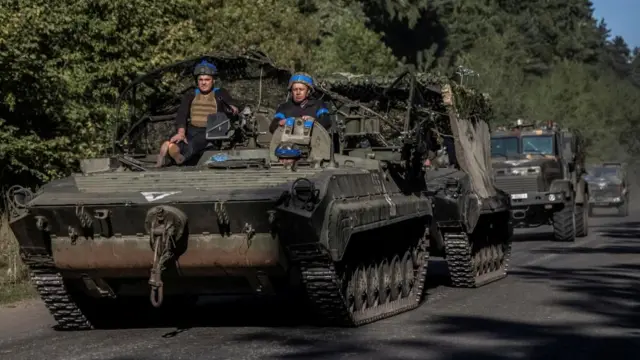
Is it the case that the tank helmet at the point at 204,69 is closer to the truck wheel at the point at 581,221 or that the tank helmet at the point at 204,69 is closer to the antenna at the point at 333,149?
the antenna at the point at 333,149

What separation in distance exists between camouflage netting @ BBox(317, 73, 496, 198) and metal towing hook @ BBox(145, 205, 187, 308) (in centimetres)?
315

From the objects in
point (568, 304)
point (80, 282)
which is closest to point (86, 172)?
point (80, 282)

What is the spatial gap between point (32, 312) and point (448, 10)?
227ft

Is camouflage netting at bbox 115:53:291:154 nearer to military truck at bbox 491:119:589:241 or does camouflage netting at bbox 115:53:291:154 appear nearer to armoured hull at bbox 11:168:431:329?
armoured hull at bbox 11:168:431:329

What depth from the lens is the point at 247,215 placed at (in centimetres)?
1095

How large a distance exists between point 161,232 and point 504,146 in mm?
18073

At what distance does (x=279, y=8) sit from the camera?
30906mm

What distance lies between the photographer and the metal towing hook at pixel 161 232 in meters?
10.9

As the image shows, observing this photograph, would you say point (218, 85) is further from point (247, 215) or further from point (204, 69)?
point (247, 215)

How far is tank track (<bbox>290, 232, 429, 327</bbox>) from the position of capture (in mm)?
11109

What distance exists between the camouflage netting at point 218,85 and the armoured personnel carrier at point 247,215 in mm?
14

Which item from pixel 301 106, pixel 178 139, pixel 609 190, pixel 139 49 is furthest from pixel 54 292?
pixel 609 190

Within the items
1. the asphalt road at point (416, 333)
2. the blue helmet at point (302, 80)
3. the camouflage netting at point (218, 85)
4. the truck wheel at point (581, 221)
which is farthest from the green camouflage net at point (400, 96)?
the truck wheel at point (581, 221)

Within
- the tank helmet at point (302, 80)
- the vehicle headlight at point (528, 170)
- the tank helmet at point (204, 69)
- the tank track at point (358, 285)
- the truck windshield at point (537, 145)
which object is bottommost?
the tank track at point (358, 285)
